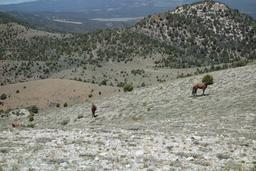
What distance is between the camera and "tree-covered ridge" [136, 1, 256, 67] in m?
112

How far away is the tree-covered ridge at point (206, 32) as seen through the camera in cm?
11213

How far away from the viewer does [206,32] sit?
118 meters

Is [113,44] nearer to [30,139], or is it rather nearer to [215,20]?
[215,20]

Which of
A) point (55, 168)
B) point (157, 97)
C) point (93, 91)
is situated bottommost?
point (93, 91)

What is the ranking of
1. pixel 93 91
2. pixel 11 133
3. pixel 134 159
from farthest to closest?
1. pixel 93 91
2. pixel 11 133
3. pixel 134 159

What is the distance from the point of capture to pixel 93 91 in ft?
206

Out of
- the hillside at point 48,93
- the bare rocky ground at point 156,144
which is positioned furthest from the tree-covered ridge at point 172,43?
the bare rocky ground at point 156,144

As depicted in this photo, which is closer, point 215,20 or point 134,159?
point 134,159

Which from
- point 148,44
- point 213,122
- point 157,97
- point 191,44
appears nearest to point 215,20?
point 191,44

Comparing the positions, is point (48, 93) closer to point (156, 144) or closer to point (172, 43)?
point (156, 144)

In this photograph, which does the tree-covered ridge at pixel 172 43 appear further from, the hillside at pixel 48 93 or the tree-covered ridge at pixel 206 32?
the hillside at pixel 48 93

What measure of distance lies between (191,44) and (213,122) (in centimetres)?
9368

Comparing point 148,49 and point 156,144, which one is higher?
point 156,144

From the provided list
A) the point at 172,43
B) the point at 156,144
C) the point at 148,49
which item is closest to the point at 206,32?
the point at 172,43
